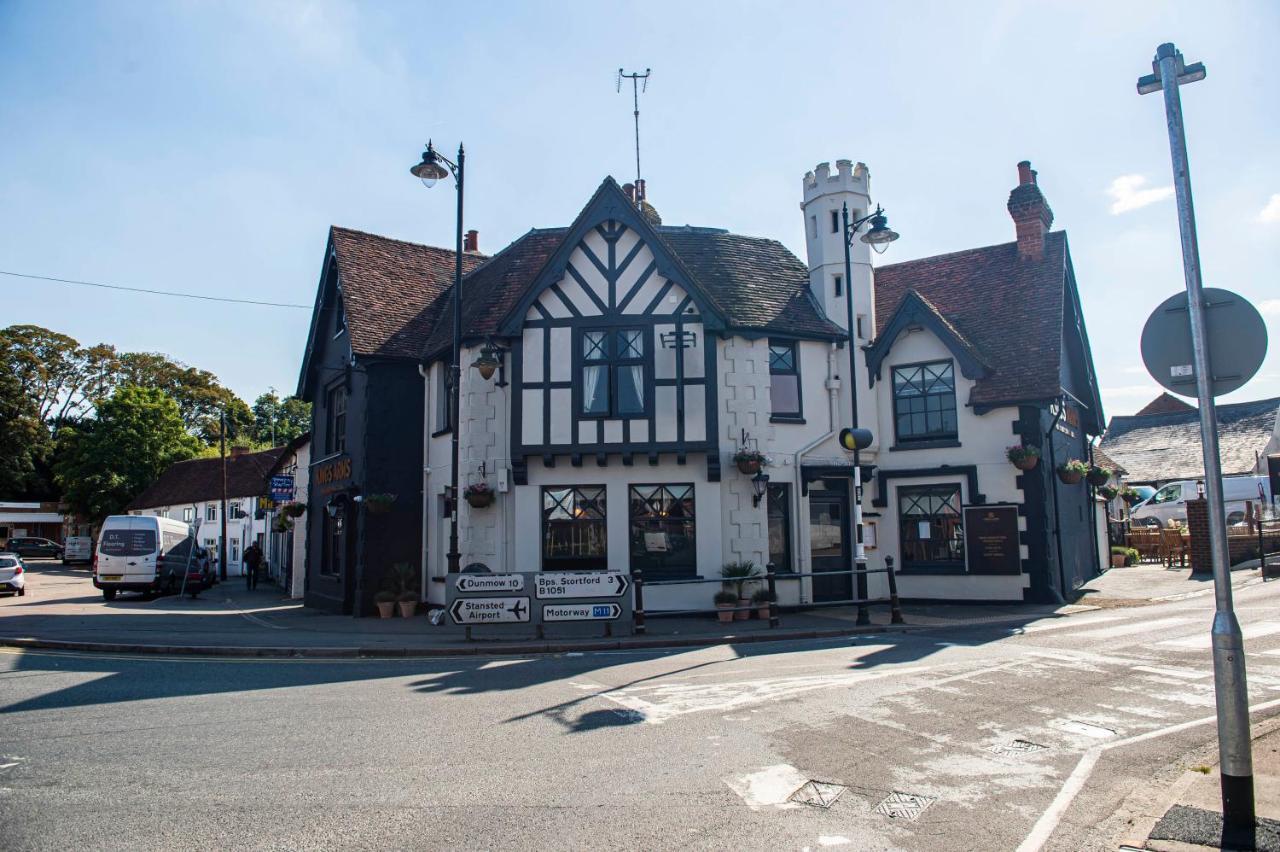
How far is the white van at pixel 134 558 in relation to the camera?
29.8m

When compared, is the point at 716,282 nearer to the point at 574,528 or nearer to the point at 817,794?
the point at 574,528

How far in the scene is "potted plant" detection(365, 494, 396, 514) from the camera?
20.0 meters

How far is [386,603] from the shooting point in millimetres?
19484

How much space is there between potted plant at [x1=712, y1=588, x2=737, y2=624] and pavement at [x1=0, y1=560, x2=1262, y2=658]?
0.19 metres

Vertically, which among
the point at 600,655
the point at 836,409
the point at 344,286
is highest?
the point at 344,286

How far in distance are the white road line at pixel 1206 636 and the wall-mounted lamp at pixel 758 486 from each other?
790 centimetres

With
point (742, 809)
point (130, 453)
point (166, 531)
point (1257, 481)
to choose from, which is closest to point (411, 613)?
point (742, 809)

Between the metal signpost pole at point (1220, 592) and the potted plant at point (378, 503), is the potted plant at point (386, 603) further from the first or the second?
the metal signpost pole at point (1220, 592)

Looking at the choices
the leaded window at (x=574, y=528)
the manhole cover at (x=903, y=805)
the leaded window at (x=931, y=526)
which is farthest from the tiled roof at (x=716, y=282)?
the manhole cover at (x=903, y=805)

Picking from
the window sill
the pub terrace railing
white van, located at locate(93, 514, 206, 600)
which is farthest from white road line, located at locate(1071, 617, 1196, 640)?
white van, located at locate(93, 514, 206, 600)

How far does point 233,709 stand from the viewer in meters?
9.13

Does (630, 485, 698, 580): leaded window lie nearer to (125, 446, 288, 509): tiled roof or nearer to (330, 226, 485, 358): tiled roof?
(330, 226, 485, 358): tiled roof

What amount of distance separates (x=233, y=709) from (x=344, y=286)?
1515cm

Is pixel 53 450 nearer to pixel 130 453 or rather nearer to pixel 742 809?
pixel 130 453
